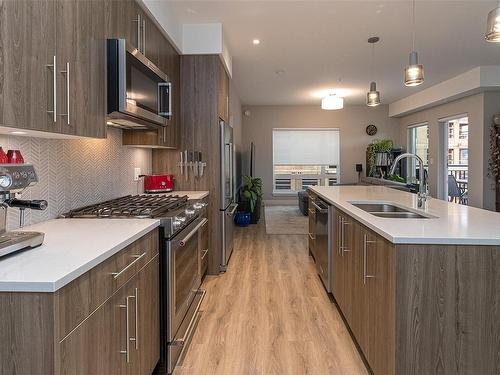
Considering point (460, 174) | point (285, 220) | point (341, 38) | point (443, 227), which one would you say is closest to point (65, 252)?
point (443, 227)

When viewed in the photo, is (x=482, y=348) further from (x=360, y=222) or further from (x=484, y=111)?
(x=484, y=111)

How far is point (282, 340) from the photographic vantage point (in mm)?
2516

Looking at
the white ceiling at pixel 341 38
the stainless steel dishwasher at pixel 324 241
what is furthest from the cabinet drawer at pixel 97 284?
the white ceiling at pixel 341 38

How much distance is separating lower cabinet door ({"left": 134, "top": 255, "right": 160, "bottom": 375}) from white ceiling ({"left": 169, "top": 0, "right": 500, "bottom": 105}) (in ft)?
8.60

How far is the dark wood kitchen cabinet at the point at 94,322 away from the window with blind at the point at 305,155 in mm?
8069

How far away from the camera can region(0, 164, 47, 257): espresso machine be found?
4.15 feet

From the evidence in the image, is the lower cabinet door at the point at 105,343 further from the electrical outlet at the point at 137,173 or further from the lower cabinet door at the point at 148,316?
the electrical outlet at the point at 137,173

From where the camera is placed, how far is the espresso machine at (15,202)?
1.26m

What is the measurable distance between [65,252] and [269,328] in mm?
1751

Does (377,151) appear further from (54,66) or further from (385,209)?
(54,66)

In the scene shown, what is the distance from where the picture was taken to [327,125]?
32.1ft

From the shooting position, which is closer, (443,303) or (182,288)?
(443,303)

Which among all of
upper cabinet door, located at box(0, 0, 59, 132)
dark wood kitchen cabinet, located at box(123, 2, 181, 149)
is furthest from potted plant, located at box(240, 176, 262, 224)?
upper cabinet door, located at box(0, 0, 59, 132)

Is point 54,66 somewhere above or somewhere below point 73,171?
above
